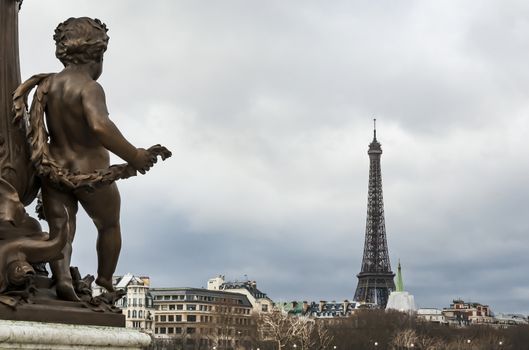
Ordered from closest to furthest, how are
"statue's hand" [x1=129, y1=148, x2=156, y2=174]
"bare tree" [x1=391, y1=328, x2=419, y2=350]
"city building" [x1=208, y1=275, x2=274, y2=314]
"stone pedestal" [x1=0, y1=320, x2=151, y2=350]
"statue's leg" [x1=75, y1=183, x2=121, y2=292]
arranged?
"stone pedestal" [x1=0, y1=320, x2=151, y2=350] < "statue's hand" [x1=129, y1=148, x2=156, y2=174] < "statue's leg" [x1=75, y1=183, x2=121, y2=292] < "bare tree" [x1=391, y1=328, x2=419, y2=350] < "city building" [x1=208, y1=275, x2=274, y2=314]

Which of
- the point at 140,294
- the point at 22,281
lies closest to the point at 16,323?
the point at 22,281

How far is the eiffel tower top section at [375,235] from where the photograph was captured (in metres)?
124

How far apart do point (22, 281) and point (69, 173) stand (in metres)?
0.72

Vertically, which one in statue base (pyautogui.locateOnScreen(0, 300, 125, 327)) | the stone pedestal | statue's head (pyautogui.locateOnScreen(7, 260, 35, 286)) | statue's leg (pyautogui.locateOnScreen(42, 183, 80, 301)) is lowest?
the stone pedestal

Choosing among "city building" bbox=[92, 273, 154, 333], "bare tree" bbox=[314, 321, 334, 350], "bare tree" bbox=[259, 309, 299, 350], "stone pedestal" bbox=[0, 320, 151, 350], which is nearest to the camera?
"stone pedestal" bbox=[0, 320, 151, 350]

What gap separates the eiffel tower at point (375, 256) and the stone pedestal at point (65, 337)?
11904 cm

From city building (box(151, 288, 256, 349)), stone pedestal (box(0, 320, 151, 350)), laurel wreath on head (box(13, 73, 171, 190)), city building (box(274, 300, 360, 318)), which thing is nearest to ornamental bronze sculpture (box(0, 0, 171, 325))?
laurel wreath on head (box(13, 73, 171, 190))

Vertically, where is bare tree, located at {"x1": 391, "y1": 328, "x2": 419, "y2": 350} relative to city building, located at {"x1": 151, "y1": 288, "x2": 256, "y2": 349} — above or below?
below

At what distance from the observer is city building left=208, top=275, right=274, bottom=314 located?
12119cm

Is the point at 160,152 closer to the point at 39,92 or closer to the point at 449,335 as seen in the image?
the point at 39,92

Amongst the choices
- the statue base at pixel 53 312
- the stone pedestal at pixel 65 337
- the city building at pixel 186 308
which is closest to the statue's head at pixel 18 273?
the statue base at pixel 53 312

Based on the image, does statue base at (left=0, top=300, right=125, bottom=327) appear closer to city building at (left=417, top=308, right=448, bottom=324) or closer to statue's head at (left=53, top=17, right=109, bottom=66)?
statue's head at (left=53, top=17, right=109, bottom=66)

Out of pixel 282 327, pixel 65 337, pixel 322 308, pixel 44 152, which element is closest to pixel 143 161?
pixel 44 152

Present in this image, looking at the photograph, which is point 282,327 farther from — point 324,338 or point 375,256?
point 375,256
